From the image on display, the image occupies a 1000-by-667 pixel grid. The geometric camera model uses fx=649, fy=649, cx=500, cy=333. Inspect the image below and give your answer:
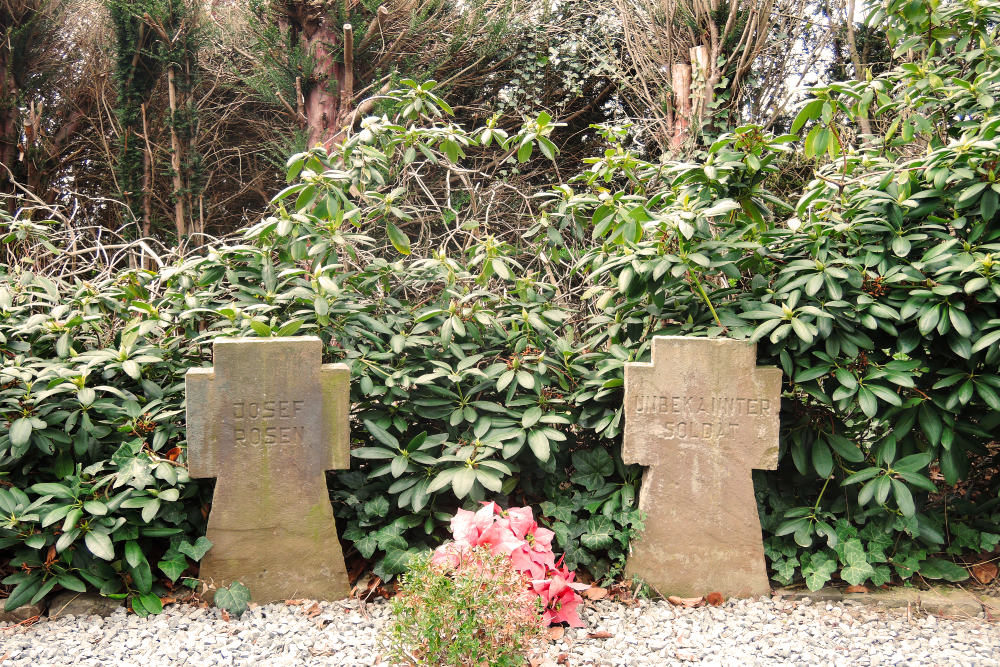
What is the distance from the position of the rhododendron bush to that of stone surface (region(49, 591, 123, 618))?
47.4 inches

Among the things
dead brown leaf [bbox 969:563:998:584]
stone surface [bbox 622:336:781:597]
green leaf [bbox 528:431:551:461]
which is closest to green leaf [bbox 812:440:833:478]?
stone surface [bbox 622:336:781:597]

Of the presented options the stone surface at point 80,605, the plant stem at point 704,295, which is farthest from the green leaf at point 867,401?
the stone surface at point 80,605

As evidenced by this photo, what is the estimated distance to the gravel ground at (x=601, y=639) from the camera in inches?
81.9

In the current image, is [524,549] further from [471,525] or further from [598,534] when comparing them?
[598,534]

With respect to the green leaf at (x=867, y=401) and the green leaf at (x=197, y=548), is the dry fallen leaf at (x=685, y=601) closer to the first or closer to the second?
the green leaf at (x=867, y=401)

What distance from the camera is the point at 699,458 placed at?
99.3 inches

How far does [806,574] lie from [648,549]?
61cm

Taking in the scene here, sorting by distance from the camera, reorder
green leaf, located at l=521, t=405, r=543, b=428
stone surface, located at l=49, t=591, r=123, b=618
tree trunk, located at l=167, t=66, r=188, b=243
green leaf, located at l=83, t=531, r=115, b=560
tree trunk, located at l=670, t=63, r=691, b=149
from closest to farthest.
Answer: green leaf, located at l=83, t=531, r=115, b=560
stone surface, located at l=49, t=591, r=123, b=618
green leaf, located at l=521, t=405, r=543, b=428
tree trunk, located at l=670, t=63, r=691, b=149
tree trunk, located at l=167, t=66, r=188, b=243

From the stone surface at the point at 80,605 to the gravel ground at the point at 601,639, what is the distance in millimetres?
35

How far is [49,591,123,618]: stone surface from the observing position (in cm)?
229

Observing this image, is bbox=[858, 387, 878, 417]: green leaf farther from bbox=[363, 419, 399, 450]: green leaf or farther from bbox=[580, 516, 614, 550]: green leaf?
bbox=[363, 419, 399, 450]: green leaf

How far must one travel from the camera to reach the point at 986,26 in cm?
277

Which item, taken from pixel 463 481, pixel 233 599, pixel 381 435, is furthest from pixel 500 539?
pixel 233 599

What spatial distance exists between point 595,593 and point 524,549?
0.47 meters
